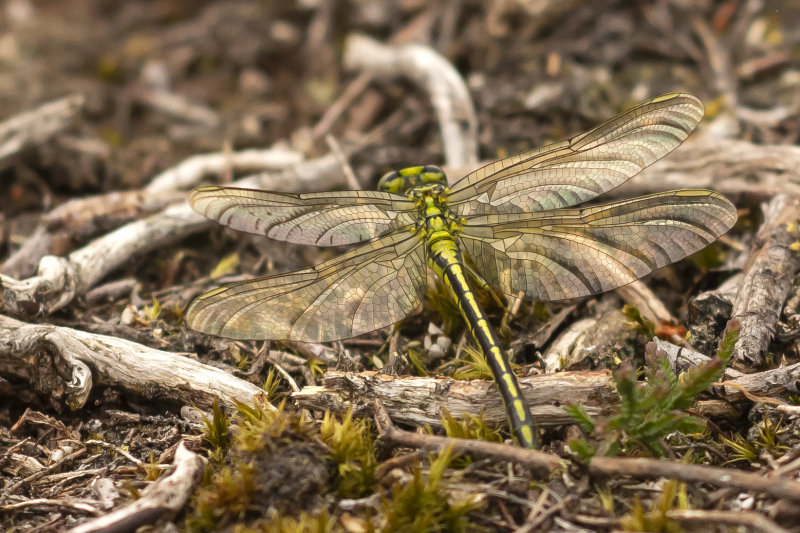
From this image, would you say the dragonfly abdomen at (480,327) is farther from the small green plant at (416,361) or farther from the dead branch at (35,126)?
the dead branch at (35,126)

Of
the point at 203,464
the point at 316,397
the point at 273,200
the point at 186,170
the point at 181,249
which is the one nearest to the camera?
the point at 203,464

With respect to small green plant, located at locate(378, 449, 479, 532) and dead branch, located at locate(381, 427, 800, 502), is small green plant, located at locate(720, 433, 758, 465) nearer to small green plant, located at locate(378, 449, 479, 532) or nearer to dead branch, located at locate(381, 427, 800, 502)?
dead branch, located at locate(381, 427, 800, 502)

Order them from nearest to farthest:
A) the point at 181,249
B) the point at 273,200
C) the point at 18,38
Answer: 1. the point at 273,200
2. the point at 181,249
3. the point at 18,38

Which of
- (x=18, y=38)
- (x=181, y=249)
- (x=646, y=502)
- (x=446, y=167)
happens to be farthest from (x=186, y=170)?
(x=646, y=502)

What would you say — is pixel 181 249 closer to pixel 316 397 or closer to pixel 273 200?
pixel 273 200

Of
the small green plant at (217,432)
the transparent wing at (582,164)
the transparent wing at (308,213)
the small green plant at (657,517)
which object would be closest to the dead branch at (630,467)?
the small green plant at (657,517)

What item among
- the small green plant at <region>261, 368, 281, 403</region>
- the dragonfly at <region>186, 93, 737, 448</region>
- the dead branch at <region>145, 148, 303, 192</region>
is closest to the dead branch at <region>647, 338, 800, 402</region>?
the dragonfly at <region>186, 93, 737, 448</region>
